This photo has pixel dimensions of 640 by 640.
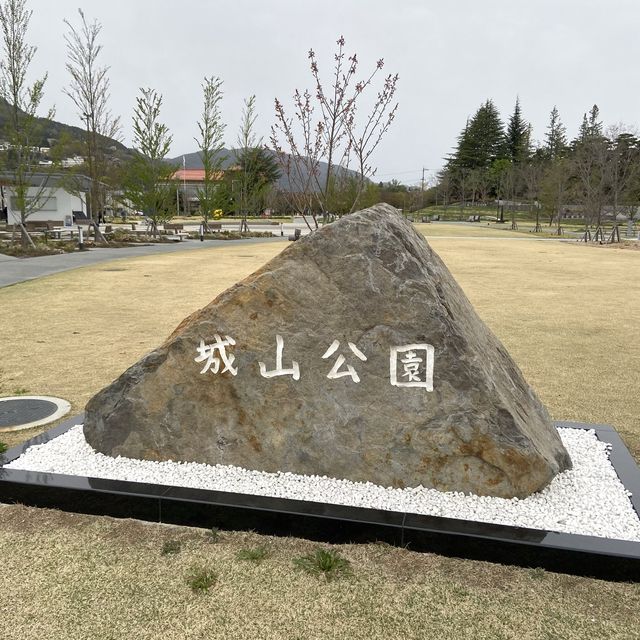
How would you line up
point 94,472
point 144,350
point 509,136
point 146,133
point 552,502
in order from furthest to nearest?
point 509,136 < point 146,133 < point 144,350 < point 94,472 < point 552,502

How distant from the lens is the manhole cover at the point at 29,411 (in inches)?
176

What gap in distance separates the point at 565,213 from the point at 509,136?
49.6ft

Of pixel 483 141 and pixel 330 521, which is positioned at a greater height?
pixel 483 141

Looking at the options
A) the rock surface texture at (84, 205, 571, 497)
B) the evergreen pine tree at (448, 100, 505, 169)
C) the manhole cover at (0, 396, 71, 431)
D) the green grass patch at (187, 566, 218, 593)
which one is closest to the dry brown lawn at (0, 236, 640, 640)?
the green grass patch at (187, 566, 218, 593)

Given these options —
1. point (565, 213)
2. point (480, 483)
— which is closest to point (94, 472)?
point (480, 483)

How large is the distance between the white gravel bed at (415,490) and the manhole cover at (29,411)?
2.56 feet

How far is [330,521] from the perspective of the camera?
2906 millimetres

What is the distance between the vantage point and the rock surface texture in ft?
10.4

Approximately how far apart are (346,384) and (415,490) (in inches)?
28.5

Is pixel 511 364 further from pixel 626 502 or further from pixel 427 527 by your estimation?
pixel 427 527

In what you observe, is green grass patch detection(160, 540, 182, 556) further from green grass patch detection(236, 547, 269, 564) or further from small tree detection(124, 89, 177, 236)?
small tree detection(124, 89, 177, 236)

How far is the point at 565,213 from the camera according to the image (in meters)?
62.5

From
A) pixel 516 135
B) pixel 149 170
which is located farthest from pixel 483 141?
pixel 149 170

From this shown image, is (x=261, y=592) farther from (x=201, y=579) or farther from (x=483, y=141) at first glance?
(x=483, y=141)
